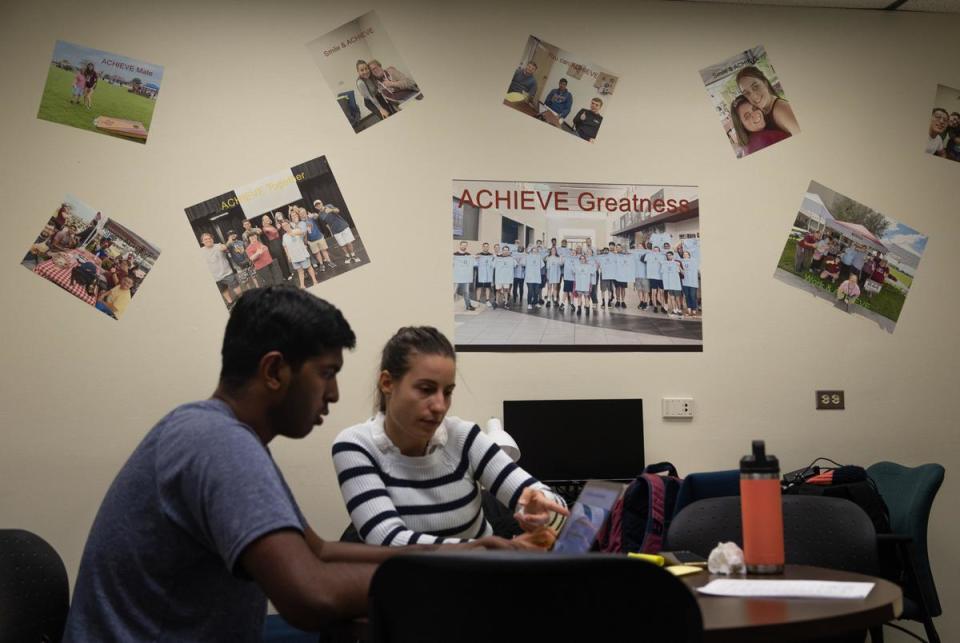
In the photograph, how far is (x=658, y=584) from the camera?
102 cm

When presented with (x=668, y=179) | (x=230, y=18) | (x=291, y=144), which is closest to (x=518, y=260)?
(x=668, y=179)

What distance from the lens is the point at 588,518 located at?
A: 4.93 feet

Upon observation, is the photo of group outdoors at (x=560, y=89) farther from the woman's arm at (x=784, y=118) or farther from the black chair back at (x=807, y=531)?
the black chair back at (x=807, y=531)

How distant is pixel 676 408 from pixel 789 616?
3108 mm

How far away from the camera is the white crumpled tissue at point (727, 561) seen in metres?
1.75

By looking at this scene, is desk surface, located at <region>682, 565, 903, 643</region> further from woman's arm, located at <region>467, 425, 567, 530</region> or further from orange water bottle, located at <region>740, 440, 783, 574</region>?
woman's arm, located at <region>467, 425, 567, 530</region>

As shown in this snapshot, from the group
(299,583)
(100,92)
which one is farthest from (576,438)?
(299,583)

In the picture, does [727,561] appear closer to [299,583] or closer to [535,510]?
[535,510]

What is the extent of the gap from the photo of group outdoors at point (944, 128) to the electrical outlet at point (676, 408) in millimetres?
1750

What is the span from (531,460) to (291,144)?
1.72 metres

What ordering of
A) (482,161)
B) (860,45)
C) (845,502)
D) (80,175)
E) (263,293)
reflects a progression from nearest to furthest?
(263,293) < (845,502) < (80,175) < (482,161) < (860,45)

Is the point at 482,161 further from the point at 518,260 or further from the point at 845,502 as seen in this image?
the point at 845,502

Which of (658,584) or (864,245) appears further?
(864,245)

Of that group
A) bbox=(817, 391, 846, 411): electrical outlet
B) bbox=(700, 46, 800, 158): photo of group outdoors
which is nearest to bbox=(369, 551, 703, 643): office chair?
bbox=(817, 391, 846, 411): electrical outlet
